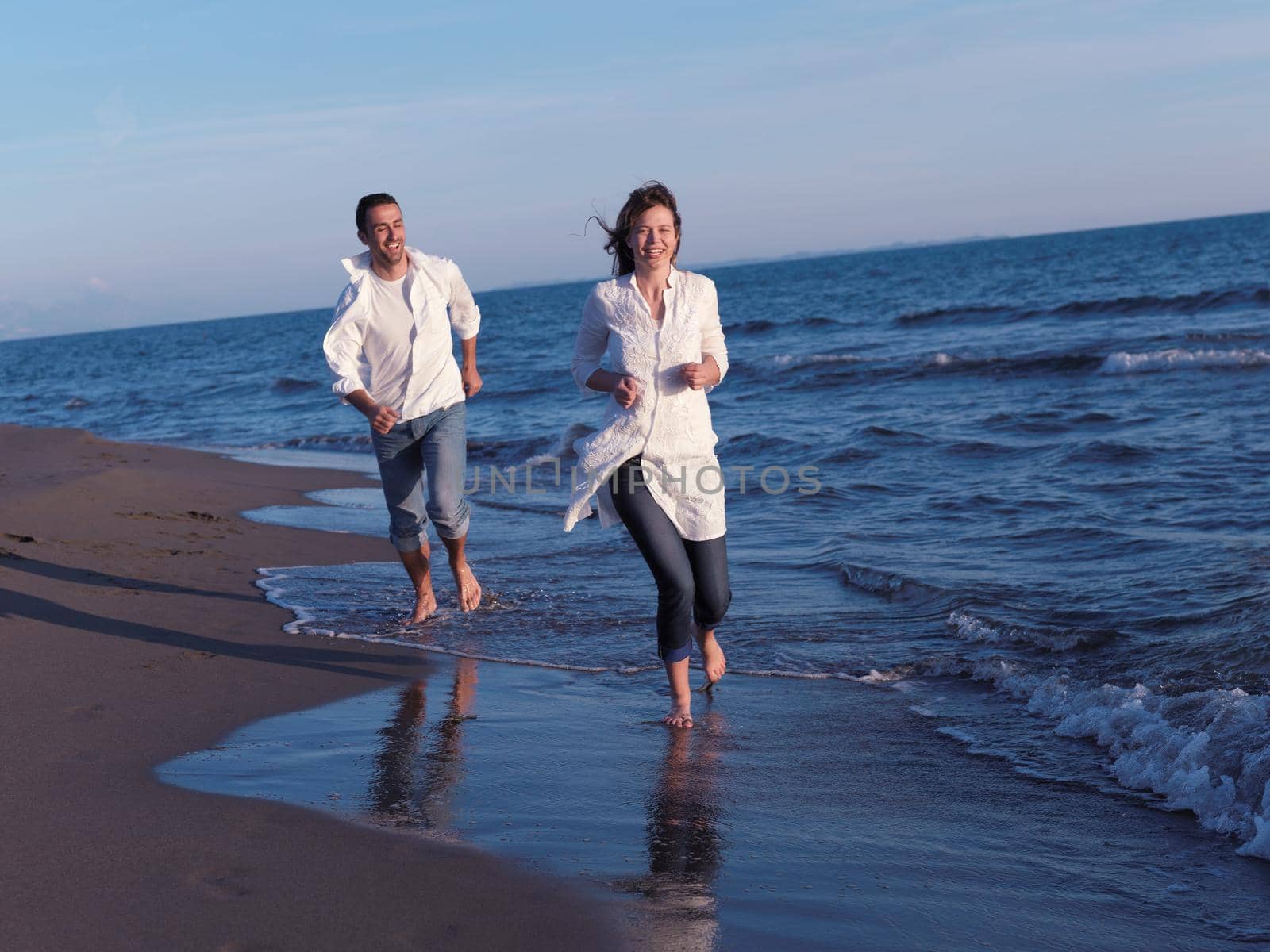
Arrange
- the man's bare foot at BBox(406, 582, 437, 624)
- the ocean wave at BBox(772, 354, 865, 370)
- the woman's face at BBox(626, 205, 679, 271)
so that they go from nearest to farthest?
the woman's face at BBox(626, 205, 679, 271)
the man's bare foot at BBox(406, 582, 437, 624)
the ocean wave at BBox(772, 354, 865, 370)

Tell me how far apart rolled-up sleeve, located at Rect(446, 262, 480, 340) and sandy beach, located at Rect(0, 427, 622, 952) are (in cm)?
160

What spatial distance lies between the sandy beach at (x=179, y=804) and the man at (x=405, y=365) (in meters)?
0.77

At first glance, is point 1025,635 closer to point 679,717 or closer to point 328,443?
point 679,717

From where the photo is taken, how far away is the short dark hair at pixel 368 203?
5102 millimetres

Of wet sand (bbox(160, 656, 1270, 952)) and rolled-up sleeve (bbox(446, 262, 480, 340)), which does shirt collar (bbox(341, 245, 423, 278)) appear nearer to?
rolled-up sleeve (bbox(446, 262, 480, 340))

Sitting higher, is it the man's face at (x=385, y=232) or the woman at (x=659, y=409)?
the man's face at (x=385, y=232)

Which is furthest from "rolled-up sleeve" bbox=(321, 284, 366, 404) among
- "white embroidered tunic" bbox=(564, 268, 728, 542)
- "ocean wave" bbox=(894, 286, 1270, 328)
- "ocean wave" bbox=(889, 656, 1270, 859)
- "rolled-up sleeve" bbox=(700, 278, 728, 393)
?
"ocean wave" bbox=(894, 286, 1270, 328)

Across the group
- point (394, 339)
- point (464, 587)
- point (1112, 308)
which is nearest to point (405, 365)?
point (394, 339)

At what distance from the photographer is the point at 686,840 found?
3.09 metres

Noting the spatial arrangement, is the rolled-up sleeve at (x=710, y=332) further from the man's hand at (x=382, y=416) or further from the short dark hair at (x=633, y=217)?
the man's hand at (x=382, y=416)

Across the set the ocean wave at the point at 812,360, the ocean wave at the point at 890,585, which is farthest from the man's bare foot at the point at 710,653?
the ocean wave at the point at 812,360

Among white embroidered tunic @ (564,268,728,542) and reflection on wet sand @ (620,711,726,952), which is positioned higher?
Result: white embroidered tunic @ (564,268,728,542)

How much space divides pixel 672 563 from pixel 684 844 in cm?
115

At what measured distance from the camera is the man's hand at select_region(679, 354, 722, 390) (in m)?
3.87
